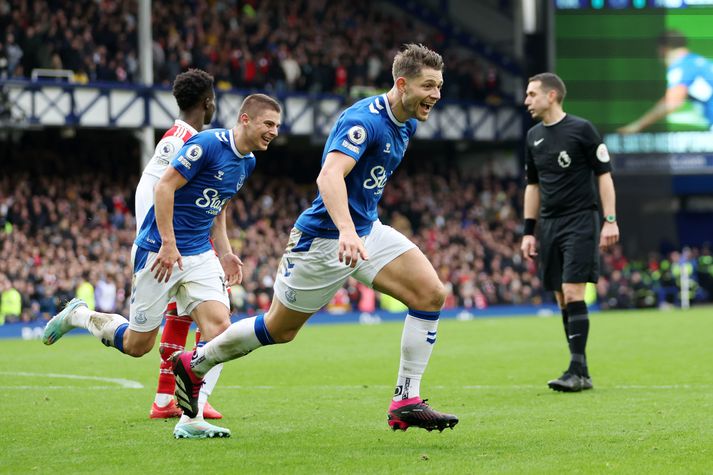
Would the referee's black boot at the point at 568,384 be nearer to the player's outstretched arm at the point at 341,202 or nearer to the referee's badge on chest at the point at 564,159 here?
the referee's badge on chest at the point at 564,159

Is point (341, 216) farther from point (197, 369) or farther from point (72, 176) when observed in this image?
point (72, 176)

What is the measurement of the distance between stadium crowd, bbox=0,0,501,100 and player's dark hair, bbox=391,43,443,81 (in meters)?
23.1

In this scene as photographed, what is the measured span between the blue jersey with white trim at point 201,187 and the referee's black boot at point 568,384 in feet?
10.8

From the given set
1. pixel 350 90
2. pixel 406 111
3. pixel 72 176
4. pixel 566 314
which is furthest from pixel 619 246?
pixel 406 111

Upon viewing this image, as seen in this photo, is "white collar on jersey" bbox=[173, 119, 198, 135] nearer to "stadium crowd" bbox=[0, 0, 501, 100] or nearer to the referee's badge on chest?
the referee's badge on chest

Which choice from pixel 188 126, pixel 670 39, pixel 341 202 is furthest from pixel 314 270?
pixel 670 39

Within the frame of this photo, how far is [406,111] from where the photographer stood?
673cm

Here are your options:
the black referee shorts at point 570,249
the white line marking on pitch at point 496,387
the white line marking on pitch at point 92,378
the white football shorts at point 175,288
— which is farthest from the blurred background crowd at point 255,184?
the white football shorts at point 175,288

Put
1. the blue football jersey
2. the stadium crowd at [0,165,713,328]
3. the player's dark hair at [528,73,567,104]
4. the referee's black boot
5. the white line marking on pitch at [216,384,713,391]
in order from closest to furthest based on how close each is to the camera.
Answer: the referee's black boot, the white line marking on pitch at [216,384,713,391], the player's dark hair at [528,73,567,104], the stadium crowd at [0,165,713,328], the blue football jersey

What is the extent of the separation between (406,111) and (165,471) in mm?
2473

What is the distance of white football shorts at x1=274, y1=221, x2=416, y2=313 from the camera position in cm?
671

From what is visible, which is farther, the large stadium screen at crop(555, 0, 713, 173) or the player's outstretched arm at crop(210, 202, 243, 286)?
the large stadium screen at crop(555, 0, 713, 173)

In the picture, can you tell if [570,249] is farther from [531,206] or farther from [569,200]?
[531,206]

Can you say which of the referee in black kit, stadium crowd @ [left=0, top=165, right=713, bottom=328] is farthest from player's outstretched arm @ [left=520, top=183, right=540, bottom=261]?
stadium crowd @ [left=0, top=165, right=713, bottom=328]
